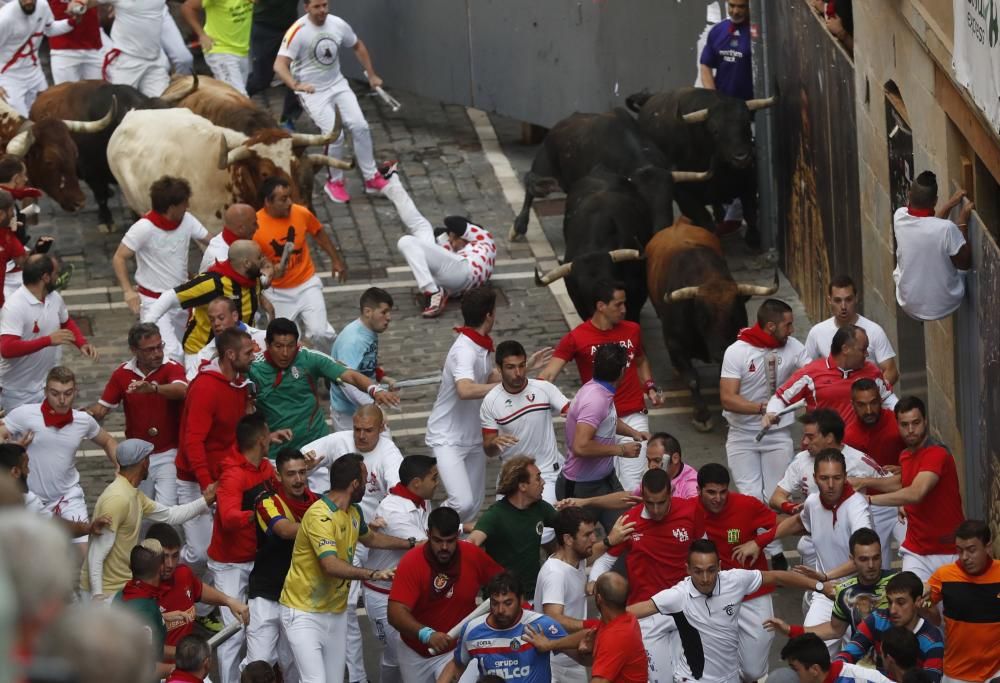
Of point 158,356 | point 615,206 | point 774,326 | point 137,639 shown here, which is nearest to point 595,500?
point 774,326

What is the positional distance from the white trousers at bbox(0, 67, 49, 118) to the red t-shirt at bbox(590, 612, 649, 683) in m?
12.2

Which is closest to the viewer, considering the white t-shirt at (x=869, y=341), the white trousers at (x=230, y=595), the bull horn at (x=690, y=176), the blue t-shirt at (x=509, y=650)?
the blue t-shirt at (x=509, y=650)

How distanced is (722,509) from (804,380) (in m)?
1.92

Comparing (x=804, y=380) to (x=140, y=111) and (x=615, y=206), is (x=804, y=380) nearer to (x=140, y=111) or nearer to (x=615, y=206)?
(x=615, y=206)

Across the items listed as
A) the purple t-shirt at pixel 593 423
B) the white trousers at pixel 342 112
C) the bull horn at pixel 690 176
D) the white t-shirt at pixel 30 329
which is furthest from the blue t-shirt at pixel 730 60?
the white t-shirt at pixel 30 329

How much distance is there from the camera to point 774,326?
11.7m

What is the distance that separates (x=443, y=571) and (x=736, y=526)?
1.66 meters

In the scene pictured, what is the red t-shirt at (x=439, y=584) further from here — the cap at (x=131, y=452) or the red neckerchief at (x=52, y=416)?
the red neckerchief at (x=52, y=416)

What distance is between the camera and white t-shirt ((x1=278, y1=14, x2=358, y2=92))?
18.5 meters

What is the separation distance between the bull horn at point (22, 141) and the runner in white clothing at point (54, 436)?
19.3 ft

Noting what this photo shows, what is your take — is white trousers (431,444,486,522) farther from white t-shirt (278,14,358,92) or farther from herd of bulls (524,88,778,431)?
white t-shirt (278,14,358,92)

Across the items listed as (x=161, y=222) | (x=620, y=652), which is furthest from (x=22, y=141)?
(x=620, y=652)

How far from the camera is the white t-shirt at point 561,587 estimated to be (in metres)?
8.95

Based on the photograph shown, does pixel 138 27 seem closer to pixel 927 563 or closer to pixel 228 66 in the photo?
pixel 228 66
